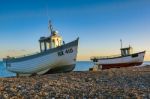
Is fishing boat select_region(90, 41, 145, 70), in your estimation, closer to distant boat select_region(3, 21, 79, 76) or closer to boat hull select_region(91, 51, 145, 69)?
boat hull select_region(91, 51, 145, 69)

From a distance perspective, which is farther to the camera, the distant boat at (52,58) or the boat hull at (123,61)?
the boat hull at (123,61)

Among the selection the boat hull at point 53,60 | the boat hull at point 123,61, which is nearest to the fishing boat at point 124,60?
the boat hull at point 123,61

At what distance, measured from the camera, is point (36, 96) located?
14852mm

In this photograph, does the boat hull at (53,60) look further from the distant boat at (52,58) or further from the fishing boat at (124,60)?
the fishing boat at (124,60)

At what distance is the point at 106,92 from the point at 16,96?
431 centimetres

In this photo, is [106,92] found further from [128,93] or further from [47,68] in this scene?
[47,68]

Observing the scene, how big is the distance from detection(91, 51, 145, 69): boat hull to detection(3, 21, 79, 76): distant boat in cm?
1717

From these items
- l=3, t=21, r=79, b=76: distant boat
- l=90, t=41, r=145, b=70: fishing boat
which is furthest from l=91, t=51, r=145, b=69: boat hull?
l=3, t=21, r=79, b=76: distant boat

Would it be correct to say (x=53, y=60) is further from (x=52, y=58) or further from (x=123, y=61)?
(x=123, y=61)

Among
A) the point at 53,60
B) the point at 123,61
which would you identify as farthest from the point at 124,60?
the point at 53,60

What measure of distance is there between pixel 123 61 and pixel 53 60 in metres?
20.0

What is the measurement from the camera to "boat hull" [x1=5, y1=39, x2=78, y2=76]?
38844mm

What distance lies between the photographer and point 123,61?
55.9 meters

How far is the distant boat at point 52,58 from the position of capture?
3884 centimetres
